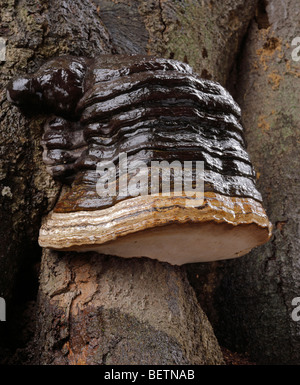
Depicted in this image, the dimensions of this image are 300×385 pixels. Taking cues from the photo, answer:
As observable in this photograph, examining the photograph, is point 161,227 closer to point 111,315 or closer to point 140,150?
point 140,150

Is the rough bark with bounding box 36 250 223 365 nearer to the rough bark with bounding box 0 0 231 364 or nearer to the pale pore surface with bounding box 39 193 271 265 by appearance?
the rough bark with bounding box 0 0 231 364

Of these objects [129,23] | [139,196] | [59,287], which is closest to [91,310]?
[59,287]

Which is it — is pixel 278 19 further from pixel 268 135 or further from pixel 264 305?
pixel 264 305

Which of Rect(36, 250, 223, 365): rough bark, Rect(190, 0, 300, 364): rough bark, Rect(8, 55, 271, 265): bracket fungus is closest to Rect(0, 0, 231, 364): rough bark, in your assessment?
Rect(36, 250, 223, 365): rough bark

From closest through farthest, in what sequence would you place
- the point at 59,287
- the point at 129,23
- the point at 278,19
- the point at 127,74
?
the point at 127,74 < the point at 59,287 < the point at 129,23 < the point at 278,19

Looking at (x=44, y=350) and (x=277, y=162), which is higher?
(x=277, y=162)
